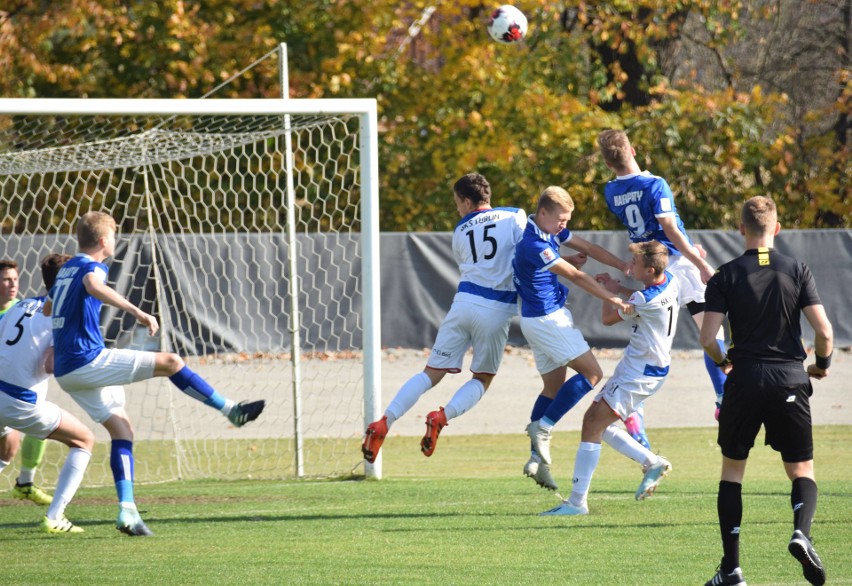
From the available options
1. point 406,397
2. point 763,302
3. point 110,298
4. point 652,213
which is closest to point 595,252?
point 652,213

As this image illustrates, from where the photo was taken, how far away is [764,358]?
5.14 meters

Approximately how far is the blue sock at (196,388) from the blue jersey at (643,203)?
303 cm

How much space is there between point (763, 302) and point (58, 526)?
4406mm

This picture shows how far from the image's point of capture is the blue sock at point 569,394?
296 inches

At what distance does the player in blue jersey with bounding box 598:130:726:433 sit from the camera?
7.70 metres

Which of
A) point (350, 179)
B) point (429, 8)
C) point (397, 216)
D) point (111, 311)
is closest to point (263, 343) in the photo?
point (111, 311)

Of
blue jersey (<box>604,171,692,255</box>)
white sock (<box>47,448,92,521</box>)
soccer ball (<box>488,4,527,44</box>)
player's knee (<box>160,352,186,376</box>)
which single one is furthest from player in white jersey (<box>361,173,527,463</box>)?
soccer ball (<box>488,4,527,44</box>)

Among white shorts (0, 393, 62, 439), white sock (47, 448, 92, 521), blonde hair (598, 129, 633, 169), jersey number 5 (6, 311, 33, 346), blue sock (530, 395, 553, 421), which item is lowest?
white sock (47, 448, 92, 521)

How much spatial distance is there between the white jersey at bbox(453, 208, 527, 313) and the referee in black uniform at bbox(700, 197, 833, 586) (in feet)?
9.11

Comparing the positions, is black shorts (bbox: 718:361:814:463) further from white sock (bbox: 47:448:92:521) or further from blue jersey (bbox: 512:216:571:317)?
white sock (bbox: 47:448:92:521)

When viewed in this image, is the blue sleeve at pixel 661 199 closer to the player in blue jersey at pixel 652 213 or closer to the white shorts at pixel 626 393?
the player in blue jersey at pixel 652 213

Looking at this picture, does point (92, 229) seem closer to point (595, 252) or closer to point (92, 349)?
point (92, 349)

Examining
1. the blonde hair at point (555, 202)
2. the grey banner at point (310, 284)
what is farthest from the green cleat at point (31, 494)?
the grey banner at point (310, 284)

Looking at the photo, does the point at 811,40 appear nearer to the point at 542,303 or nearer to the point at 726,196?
the point at 726,196
